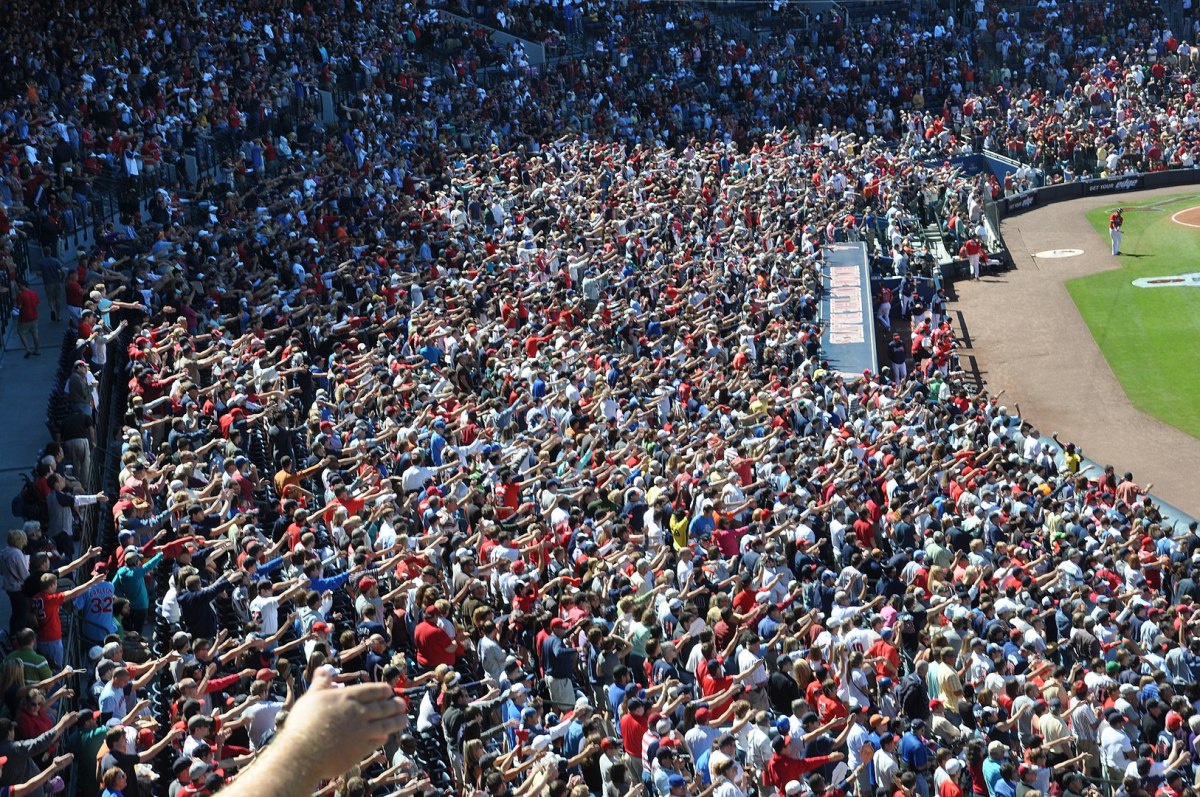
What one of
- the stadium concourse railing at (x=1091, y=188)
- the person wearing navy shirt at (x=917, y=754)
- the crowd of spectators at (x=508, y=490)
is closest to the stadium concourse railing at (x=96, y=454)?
the crowd of spectators at (x=508, y=490)

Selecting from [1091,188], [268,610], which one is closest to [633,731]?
[268,610]

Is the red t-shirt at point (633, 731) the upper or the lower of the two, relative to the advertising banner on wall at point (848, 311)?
lower

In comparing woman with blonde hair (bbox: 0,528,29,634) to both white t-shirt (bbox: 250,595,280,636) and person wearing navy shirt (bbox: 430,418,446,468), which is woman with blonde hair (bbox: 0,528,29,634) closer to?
white t-shirt (bbox: 250,595,280,636)

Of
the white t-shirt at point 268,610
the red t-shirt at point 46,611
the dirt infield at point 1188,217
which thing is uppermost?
the dirt infield at point 1188,217

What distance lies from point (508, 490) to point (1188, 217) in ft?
124

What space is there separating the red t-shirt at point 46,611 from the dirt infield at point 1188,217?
4394cm

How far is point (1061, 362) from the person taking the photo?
123 ft

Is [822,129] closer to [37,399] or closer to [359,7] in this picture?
[359,7]

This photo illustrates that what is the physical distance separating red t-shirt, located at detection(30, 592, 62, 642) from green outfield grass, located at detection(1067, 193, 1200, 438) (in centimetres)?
2603

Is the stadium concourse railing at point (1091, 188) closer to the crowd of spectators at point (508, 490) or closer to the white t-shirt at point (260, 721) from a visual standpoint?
the crowd of spectators at point (508, 490)

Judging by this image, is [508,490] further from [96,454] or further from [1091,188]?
[1091,188]

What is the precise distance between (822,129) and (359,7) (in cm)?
1661

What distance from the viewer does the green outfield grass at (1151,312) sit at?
35.1m

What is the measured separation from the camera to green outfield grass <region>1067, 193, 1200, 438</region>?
1383 inches
